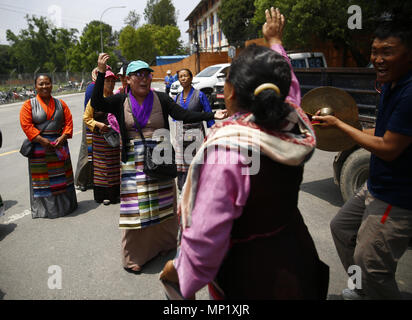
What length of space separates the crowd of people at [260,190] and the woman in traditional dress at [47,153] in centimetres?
170

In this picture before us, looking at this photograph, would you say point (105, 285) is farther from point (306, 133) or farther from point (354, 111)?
point (354, 111)

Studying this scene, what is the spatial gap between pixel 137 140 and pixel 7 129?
10794mm

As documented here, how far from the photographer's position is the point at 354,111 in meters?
2.49

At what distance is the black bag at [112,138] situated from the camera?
4180 mm

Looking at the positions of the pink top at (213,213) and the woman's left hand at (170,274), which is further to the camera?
the woman's left hand at (170,274)

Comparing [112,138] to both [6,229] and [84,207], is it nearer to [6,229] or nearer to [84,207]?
[84,207]

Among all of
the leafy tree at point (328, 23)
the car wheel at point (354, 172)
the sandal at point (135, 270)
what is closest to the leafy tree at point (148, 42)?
the leafy tree at point (328, 23)

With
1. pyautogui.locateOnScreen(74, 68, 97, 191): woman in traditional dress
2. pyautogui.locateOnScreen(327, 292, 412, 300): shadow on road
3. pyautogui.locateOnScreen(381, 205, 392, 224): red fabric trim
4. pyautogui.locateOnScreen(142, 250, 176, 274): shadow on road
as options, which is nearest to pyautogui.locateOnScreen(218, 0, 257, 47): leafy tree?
pyautogui.locateOnScreen(74, 68, 97, 191): woman in traditional dress

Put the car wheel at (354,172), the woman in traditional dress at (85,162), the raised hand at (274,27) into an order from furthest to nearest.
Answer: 1. the woman in traditional dress at (85,162)
2. the car wheel at (354,172)
3. the raised hand at (274,27)

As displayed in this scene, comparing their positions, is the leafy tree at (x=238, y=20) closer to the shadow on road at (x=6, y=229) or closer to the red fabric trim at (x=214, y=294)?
the shadow on road at (x=6, y=229)

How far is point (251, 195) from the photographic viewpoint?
50.2 inches

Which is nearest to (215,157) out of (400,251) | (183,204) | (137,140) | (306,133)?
(183,204)

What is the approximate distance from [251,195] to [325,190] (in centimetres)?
413

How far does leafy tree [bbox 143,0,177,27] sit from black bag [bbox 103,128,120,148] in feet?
238
